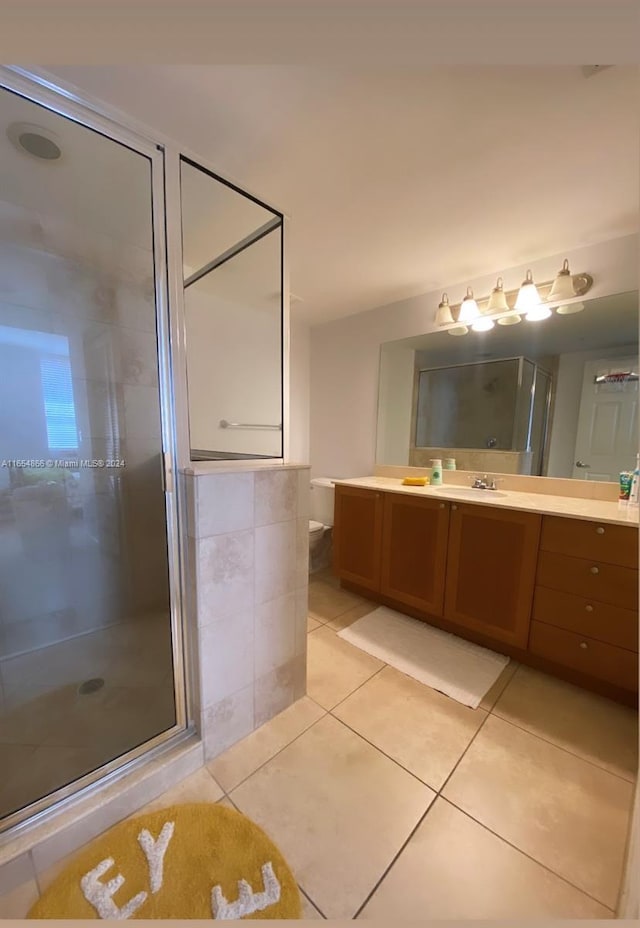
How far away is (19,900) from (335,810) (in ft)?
2.65

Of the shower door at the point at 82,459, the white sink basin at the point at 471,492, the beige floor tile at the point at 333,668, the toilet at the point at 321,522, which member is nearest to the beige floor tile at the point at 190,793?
the shower door at the point at 82,459

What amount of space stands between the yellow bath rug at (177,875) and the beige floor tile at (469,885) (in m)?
0.26

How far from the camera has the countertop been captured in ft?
4.63

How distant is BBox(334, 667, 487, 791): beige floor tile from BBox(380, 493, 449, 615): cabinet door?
0.50 m

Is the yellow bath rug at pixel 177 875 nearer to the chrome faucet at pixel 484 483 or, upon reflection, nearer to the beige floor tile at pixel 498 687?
the beige floor tile at pixel 498 687

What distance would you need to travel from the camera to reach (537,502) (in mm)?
1680

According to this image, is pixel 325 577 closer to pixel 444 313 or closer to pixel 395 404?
pixel 395 404

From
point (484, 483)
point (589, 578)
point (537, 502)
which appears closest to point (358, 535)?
point (484, 483)

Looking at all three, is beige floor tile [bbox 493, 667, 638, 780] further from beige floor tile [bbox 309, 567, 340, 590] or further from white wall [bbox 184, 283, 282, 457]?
white wall [bbox 184, 283, 282, 457]

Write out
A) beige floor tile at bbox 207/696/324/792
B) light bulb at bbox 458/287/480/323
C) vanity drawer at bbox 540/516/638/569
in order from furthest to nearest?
light bulb at bbox 458/287/480/323 → vanity drawer at bbox 540/516/638/569 → beige floor tile at bbox 207/696/324/792

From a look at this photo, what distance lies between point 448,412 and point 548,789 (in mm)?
1933

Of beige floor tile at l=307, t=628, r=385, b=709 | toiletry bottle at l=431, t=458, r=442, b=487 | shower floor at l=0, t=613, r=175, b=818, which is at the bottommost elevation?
beige floor tile at l=307, t=628, r=385, b=709

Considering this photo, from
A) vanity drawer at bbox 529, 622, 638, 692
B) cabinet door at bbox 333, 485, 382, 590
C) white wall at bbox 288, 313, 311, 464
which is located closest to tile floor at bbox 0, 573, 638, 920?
vanity drawer at bbox 529, 622, 638, 692

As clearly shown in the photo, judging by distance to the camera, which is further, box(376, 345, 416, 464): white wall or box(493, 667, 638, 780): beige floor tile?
box(376, 345, 416, 464): white wall
